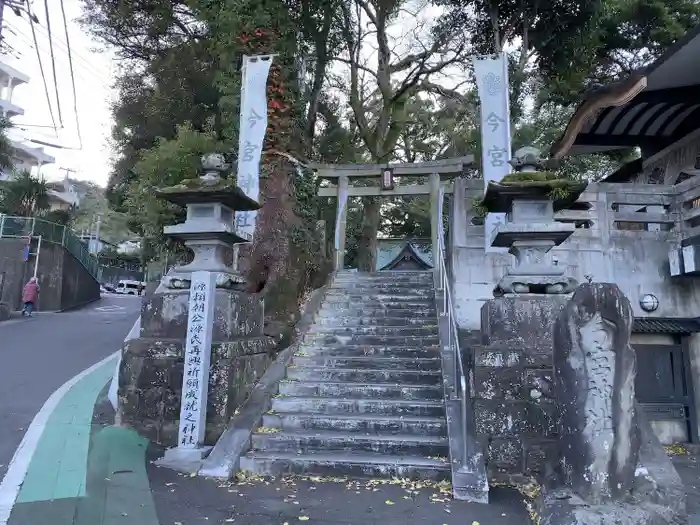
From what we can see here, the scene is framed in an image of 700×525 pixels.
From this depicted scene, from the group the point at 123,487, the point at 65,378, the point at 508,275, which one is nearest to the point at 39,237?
the point at 65,378

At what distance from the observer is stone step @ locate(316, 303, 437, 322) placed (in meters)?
8.77

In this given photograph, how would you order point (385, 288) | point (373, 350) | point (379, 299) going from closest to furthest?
point (373, 350) < point (379, 299) < point (385, 288)

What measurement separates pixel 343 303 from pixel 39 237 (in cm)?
1564

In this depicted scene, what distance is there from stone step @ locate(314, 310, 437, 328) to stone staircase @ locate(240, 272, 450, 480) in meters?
0.02

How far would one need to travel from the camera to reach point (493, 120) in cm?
924

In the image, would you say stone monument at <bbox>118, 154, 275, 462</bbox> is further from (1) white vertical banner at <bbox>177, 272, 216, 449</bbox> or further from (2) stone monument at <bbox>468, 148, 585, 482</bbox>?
(2) stone monument at <bbox>468, 148, 585, 482</bbox>

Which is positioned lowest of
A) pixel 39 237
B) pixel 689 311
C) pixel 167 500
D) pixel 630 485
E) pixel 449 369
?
pixel 167 500

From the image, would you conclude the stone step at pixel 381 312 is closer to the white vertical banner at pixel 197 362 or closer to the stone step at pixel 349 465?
the white vertical banner at pixel 197 362

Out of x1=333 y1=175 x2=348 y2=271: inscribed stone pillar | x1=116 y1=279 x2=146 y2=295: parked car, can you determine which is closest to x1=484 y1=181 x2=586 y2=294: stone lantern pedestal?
x1=333 y1=175 x2=348 y2=271: inscribed stone pillar

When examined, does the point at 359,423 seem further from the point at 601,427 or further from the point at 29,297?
the point at 29,297

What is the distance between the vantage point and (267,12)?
34.3ft

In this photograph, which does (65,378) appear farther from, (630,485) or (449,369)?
(630,485)

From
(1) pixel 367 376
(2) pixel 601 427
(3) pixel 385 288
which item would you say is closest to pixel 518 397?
(2) pixel 601 427

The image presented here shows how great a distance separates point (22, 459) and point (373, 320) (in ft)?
17.2
